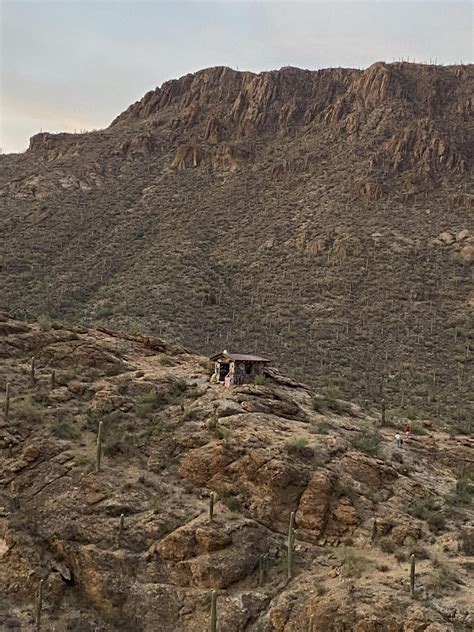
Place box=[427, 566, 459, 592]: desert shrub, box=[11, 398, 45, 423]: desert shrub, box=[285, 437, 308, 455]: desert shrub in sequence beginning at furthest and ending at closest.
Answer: box=[11, 398, 45, 423]: desert shrub → box=[285, 437, 308, 455]: desert shrub → box=[427, 566, 459, 592]: desert shrub

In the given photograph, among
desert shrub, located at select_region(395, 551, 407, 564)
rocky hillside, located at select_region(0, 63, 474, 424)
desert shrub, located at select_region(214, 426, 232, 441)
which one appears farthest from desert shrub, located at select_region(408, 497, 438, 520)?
rocky hillside, located at select_region(0, 63, 474, 424)

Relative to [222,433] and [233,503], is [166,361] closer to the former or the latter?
[222,433]

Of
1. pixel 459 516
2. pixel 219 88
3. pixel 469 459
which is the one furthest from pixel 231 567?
pixel 219 88

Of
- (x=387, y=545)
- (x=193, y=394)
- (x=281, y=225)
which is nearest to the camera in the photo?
(x=387, y=545)

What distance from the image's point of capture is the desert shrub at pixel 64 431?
71.6 feet

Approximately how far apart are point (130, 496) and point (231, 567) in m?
3.61

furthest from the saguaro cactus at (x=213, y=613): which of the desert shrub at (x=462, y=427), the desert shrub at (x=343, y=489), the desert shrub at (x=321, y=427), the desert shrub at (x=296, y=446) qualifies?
the desert shrub at (x=462, y=427)

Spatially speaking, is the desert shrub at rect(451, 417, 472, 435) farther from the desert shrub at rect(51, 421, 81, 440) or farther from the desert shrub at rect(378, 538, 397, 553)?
the desert shrub at rect(51, 421, 81, 440)

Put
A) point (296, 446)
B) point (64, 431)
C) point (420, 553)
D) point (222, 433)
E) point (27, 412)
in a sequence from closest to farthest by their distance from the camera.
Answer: point (420, 553)
point (296, 446)
point (222, 433)
point (64, 431)
point (27, 412)

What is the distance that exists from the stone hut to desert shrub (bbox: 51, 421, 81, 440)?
591 centimetres

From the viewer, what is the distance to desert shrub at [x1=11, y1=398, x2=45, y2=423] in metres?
22.3

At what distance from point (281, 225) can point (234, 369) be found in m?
34.7

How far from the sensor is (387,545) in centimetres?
1841

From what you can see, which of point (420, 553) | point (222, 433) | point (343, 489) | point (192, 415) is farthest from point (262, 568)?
point (192, 415)
